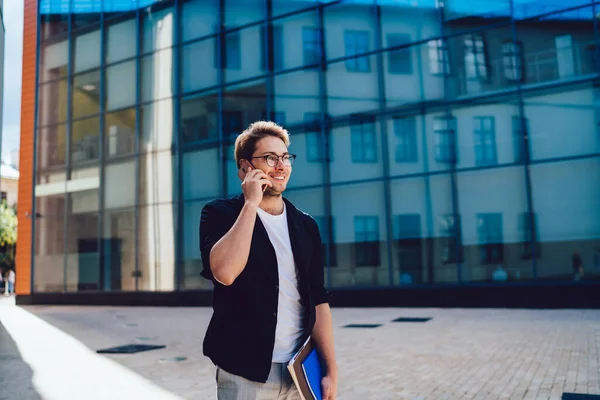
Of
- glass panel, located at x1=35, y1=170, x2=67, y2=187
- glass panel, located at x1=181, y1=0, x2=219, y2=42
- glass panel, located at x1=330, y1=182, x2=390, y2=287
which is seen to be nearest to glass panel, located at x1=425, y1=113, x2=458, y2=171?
glass panel, located at x1=330, y1=182, x2=390, y2=287

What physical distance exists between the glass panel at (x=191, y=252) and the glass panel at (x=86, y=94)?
6563 mm

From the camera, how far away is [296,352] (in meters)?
1.95

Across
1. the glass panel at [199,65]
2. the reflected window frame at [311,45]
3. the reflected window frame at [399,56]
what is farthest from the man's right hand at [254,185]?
the glass panel at [199,65]

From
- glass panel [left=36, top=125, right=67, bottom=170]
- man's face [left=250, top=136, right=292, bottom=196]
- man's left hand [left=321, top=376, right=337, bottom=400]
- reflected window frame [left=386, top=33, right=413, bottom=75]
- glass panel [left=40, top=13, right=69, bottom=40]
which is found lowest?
man's left hand [left=321, top=376, right=337, bottom=400]

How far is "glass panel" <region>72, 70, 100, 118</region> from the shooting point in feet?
70.4

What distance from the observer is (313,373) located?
1.92 metres

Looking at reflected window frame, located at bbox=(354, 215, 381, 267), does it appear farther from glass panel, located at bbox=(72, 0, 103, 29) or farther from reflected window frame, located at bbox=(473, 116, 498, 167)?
glass panel, located at bbox=(72, 0, 103, 29)

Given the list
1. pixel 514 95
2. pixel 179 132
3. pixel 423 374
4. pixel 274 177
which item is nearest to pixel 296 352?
pixel 274 177

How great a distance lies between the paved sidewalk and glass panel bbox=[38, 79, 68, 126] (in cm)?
1258

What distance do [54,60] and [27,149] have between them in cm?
402

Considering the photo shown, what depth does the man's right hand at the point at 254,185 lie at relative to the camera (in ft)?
5.97

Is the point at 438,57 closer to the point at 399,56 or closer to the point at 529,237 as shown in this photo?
the point at 399,56

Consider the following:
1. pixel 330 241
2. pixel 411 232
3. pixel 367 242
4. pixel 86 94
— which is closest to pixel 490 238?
pixel 411 232

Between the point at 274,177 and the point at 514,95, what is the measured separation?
14203 mm
